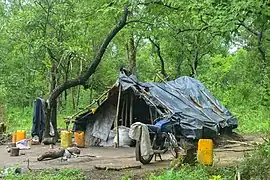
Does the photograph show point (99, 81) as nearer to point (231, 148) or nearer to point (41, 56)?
point (41, 56)

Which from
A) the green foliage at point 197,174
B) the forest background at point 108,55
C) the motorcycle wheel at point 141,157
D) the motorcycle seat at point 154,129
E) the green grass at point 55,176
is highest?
the forest background at point 108,55

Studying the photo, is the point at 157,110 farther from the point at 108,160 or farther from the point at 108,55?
the point at 108,55

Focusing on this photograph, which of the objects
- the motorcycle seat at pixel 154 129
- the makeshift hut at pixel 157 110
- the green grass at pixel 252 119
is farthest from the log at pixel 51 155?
the green grass at pixel 252 119

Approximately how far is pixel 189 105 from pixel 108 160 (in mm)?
Answer: 4408

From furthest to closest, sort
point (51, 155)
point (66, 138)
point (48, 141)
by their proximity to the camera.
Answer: point (48, 141)
point (66, 138)
point (51, 155)

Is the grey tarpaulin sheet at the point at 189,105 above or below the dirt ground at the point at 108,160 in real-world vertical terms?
above

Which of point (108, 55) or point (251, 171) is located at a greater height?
point (108, 55)

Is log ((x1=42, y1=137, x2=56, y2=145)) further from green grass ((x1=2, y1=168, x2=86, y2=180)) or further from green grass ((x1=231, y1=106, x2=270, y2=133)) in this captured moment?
green grass ((x1=231, y1=106, x2=270, y2=133))

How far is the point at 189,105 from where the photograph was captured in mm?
13766


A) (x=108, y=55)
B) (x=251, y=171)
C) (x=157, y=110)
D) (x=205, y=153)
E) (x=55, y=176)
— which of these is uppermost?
(x=108, y=55)

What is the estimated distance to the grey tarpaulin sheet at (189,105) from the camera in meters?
12.4

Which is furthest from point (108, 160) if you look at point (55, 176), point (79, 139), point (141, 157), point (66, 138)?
point (79, 139)

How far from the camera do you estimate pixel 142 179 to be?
7.14 metres

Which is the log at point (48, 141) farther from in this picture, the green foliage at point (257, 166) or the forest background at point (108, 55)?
the green foliage at point (257, 166)
